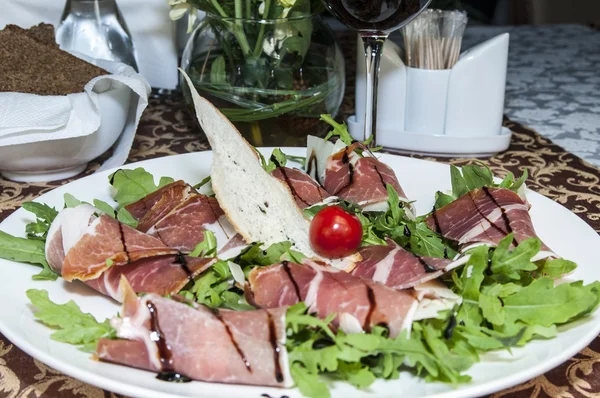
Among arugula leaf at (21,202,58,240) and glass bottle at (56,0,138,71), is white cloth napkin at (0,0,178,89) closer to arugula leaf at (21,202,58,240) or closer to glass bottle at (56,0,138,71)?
glass bottle at (56,0,138,71)

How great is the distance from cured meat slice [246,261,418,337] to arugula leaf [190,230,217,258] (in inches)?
4.9

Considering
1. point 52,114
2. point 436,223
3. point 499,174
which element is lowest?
point 499,174

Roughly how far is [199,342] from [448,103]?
1.19 meters

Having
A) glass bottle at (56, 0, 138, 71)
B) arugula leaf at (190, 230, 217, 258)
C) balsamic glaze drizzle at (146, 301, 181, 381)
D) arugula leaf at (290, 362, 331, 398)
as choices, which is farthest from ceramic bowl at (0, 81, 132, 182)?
arugula leaf at (290, 362, 331, 398)

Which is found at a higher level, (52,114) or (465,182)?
(52,114)

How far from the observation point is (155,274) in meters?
1.00

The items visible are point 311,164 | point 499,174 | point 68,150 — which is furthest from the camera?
point 499,174

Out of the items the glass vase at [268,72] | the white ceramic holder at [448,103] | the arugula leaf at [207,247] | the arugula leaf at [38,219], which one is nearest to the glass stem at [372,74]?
the glass vase at [268,72]

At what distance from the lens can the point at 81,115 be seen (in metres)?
1.53

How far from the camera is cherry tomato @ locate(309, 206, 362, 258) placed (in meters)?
1.08

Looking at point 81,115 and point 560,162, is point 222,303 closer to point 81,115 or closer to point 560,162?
point 81,115

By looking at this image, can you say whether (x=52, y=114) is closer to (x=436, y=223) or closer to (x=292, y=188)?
(x=292, y=188)

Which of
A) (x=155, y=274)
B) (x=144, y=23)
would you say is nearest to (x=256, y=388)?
(x=155, y=274)

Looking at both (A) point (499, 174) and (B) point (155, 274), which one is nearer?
(B) point (155, 274)
